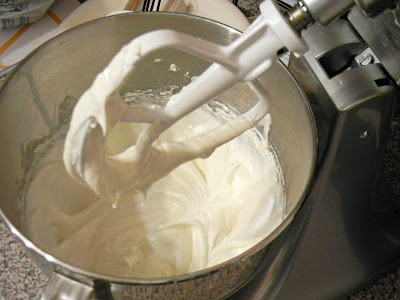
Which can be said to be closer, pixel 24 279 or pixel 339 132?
pixel 339 132

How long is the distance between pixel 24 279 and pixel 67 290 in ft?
0.92

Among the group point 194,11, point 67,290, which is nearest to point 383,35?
point 67,290

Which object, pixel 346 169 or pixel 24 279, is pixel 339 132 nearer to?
pixel 346 169

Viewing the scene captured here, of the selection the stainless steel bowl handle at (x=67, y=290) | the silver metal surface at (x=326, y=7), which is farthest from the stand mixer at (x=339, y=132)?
the stainless steel bowl handle at (x=67, y=290)

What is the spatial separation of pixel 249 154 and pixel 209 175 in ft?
0.26

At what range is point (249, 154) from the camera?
0.89 m

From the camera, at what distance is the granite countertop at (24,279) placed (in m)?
0.76

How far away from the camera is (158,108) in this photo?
558 mm

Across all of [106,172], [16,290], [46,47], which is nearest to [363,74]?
[106,172]

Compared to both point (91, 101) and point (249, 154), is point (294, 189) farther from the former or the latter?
point (91, 101)

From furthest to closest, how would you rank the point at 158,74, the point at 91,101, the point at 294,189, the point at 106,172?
1. the point at 158,74
2. the point at 294,189
3. the point at 106,172
4. the point at 91,101

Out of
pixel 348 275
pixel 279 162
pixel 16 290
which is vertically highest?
pixel 16 290

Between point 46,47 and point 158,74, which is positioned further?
point 158,74

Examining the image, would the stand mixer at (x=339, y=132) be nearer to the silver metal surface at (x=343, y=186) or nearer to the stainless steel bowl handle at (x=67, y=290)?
the silver metal surface at (x=343, y=186)
